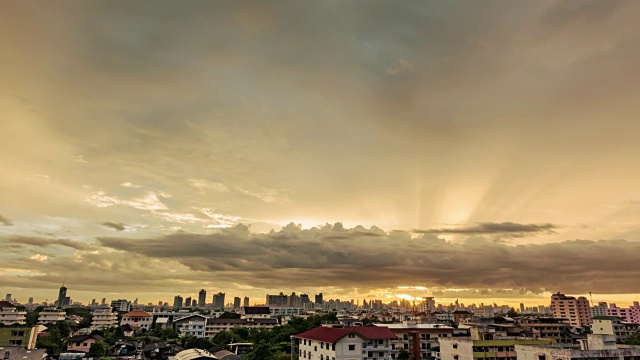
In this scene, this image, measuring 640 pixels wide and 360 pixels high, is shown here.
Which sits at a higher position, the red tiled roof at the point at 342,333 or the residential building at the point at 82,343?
the red tiled roof at the point at 342,333

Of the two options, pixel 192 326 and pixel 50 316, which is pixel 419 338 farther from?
pixel 50 316

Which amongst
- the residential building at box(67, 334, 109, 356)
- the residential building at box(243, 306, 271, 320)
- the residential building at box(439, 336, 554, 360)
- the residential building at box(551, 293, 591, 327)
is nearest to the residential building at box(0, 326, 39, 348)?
the residential building at box(67, 334, 109, 356)

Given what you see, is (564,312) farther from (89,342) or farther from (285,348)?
(89,342)

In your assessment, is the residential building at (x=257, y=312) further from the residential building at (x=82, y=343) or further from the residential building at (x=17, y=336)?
the residential building at (x=17, y=336)

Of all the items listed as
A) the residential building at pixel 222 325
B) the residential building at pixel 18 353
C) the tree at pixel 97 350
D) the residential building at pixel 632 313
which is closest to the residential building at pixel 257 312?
the residential building at pixel 222 325

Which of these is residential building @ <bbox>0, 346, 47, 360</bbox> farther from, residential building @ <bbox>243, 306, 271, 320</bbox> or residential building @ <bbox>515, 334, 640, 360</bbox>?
residential building @ <bbox>243, 306, 271, 320</bbox>

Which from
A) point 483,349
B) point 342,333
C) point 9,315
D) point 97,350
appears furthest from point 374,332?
point 9,315
